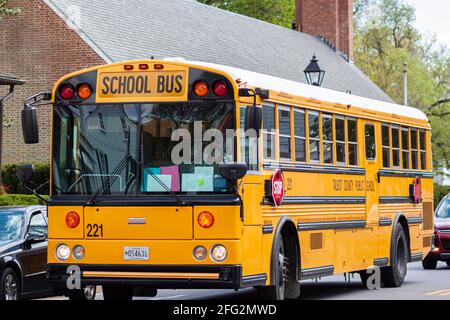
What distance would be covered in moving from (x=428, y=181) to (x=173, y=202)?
32.2ft

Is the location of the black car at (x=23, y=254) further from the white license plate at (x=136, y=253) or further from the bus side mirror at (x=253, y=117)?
the bus side mirror at (x=253, y=117)

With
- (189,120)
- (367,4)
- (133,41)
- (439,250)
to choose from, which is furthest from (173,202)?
(367,4)

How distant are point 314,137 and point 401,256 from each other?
4.75 metres

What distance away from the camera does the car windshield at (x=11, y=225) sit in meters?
17.8

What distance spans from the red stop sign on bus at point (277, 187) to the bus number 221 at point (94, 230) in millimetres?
2316

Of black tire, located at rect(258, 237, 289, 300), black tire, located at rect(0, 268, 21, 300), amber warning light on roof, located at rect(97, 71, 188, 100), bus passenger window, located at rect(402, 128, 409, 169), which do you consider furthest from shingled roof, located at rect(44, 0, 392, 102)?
amber warning light on roof, located at rect(97, 71, 188, 100)

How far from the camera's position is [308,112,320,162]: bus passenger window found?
1703 cm

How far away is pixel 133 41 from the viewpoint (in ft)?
131

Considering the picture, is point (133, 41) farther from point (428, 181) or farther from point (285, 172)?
point (285, 172)

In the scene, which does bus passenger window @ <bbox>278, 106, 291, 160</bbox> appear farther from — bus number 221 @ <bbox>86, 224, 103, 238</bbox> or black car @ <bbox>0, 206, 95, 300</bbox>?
black car @ <bbox>0, 206, 95, 300</bbox>

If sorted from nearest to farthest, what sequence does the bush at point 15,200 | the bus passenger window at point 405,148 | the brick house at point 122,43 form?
the bus passenger window at point 405,148
the bush at point 15,200
the brick house at point 122,43

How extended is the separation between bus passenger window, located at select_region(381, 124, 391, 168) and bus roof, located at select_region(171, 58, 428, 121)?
307 millimetres

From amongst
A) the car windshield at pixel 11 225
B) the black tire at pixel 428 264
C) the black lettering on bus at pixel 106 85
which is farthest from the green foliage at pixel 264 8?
the black lettering on bus at pixel 106 85

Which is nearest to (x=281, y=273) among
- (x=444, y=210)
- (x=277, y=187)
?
(x=277, y=187)
